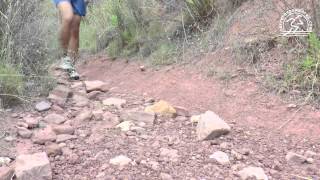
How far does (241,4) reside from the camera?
14.1 ft

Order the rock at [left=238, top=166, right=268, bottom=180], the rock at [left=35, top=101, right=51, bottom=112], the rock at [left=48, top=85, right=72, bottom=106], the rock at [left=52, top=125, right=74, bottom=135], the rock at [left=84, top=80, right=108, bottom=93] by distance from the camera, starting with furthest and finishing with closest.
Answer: the rock at [left=84, top=80, right=108, bottom=93]
the rock at [left=48, top=85, right=72, bottom=106]
the rock at [left=35, top=101, right=51, bottom=112]
the rock at [left=52, top=125, right=74, bottom=135]
the rock at [left=238, top=166, right=268, bottom=180]

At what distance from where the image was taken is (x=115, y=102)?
347 centimetres

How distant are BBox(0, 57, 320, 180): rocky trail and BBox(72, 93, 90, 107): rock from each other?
108 millimetres

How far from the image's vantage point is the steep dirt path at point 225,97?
287 cm

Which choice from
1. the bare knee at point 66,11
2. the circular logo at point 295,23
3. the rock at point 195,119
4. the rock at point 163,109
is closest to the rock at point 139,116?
the rock at point 163,109

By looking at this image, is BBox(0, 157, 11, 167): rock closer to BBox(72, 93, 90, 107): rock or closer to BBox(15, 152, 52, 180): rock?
BBox(15, 152, 52, 180): rock

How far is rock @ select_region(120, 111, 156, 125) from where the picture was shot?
2.96 meters

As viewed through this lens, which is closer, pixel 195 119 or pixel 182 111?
Result: pixel 195 119

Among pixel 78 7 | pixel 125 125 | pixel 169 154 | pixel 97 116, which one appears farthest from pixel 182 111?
pixel 78 7

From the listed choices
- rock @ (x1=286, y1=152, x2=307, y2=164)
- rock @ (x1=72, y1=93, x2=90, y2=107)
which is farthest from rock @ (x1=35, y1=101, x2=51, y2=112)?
rock @ (x1=286, y1=152, x2=307, y2=164)

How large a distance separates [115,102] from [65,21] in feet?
4.55

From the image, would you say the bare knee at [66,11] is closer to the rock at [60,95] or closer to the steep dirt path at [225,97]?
the steep dirt path at [225,97]

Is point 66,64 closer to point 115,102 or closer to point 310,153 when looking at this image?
point 115,102

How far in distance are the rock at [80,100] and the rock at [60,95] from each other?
57 millimetres
